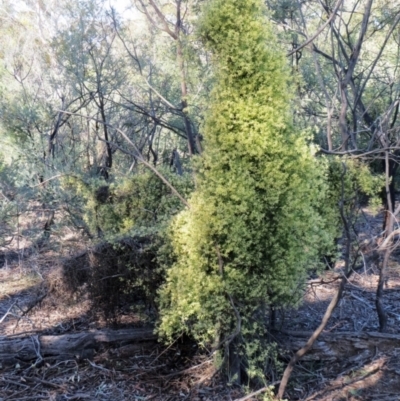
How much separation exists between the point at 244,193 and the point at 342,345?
205 centimetres

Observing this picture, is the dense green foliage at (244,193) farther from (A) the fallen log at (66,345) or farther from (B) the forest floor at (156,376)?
(A) the fallen log at (66,345)

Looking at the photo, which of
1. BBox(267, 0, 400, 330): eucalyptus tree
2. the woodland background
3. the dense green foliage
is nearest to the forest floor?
the woodland background

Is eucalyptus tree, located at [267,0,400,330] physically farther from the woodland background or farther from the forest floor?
the forest floor

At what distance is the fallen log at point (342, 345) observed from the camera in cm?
450

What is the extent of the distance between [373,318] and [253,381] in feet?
8.17

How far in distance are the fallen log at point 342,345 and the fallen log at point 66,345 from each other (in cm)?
143

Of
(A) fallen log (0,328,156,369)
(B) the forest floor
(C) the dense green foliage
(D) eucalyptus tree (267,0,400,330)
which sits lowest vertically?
(B) the forest floor

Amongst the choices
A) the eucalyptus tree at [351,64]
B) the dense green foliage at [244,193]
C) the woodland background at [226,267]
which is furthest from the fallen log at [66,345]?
the eucalyptus tree at [351,64]

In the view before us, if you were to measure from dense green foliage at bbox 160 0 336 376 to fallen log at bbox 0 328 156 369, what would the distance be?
0.78 metres

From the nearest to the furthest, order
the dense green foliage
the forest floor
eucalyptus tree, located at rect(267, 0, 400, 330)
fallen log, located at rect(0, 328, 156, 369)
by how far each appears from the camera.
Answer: the dense green foliage, the forest floor, fallen log, located at rect(0, 328, 156, 369), eucalyptus tree, located at rect(267, 0, 400, 330)

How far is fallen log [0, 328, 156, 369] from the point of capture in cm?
446

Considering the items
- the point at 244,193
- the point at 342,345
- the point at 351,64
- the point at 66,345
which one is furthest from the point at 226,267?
the point at 351,64

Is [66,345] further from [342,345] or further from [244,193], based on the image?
[342,345]

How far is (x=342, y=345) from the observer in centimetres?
455
